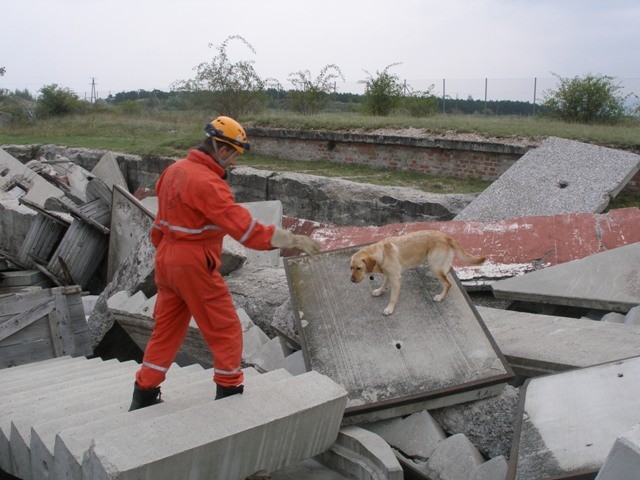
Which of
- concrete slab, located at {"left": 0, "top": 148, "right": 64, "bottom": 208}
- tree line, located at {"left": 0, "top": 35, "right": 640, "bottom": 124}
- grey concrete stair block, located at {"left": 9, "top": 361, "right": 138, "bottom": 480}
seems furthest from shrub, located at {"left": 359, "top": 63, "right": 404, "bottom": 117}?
grey concrete stair block, located at {"left": 9, "top": 361, "right": 138, "bottom": 480}

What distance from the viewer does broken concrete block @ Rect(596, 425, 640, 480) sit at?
2049 millimetres

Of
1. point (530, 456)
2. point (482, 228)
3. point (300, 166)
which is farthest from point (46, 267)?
point (530, 456)

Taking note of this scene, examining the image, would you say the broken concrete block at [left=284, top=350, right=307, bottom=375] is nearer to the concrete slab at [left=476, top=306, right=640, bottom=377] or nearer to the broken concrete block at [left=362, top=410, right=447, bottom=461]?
the broken concrete block at [left=362, top=410, right=447, bottom=461]

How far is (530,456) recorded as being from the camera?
2.99 m

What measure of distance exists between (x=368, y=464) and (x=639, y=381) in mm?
1450

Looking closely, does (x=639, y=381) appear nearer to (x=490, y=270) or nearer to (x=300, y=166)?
(x=490, y=270)

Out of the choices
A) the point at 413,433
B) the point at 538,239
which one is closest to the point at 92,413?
the point at 413,433

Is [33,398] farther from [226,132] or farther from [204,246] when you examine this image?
[226,132]

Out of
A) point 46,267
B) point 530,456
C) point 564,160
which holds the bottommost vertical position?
point 46,267

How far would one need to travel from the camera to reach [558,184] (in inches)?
296

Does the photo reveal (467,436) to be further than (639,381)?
Yes

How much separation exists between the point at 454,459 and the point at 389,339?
0.99m

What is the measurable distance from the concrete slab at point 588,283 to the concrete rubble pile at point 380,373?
0.6 inches

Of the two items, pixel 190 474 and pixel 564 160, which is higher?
pixel 564 160
